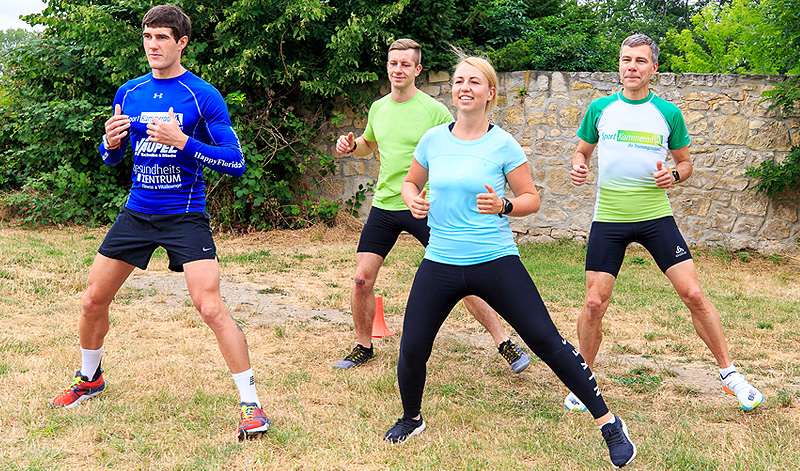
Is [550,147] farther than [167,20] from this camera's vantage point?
Yes

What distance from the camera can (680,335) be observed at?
5.65 m

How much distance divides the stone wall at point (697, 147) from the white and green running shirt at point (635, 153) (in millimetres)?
5157

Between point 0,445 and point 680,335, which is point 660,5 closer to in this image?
point 680,335

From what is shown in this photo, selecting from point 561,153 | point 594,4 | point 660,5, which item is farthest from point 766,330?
point 660,5

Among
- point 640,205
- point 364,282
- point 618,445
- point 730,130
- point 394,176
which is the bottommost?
point 618,445

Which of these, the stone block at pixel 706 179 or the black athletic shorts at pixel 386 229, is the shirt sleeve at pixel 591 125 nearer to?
the black athletic shorts at pixel 386 229

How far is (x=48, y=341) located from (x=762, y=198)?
26.4 ft

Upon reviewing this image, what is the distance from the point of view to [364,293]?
15.9ft

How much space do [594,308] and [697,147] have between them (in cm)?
580

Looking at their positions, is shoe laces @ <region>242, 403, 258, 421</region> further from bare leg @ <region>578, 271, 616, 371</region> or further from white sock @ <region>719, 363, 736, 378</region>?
white sock @ <region>719, 363, 736, 378</region>

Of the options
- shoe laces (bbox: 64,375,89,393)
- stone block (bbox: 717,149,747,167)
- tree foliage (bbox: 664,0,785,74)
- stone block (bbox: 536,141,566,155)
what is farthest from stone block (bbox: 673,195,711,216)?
tree foliage (bbox: 664,0,785,74)

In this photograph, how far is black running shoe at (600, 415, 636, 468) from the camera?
3.15 m

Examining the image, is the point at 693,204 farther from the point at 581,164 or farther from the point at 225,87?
the point at 225,87

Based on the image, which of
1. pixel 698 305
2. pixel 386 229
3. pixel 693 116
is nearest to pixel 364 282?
pixel 386 229
